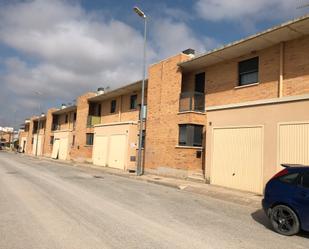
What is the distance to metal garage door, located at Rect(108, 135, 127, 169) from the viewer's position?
2798cm

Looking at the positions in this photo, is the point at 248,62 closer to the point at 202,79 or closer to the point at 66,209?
the point at 202,79

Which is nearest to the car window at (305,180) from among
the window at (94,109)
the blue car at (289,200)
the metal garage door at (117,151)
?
the blue car at (289,200)

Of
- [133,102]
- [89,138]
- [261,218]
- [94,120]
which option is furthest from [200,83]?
[89,138]

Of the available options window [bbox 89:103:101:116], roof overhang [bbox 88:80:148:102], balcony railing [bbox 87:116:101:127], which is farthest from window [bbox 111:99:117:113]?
window [bbox 89:103:101:116]

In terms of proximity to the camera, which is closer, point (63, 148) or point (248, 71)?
point (248, 71)

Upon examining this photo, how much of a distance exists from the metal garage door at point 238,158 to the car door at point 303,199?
6.47 meters

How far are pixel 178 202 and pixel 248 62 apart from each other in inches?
382

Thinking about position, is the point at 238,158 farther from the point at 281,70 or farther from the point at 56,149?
the point at 56,149

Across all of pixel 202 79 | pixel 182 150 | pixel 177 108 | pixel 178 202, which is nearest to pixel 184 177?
pixel 182 150

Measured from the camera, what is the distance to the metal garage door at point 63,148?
45.4m

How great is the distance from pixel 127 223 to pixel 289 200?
3654 mm

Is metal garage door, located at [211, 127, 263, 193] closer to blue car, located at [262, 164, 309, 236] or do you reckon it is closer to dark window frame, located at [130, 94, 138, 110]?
blue car, located at [262, 164, 309, 236]

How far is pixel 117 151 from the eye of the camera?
29.1 metres

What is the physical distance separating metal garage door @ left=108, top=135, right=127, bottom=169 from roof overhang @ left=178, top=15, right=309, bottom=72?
9344 millimetres
